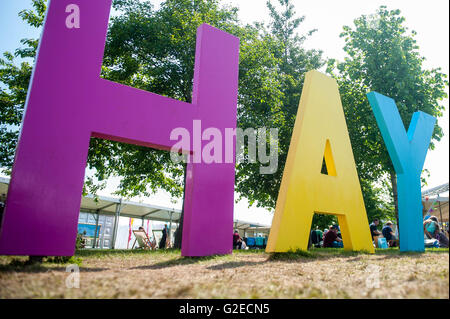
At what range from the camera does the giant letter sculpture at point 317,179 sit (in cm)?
711

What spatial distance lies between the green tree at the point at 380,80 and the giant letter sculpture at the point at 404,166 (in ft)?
13.8

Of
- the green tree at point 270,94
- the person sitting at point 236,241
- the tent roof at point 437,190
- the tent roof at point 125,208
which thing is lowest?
the person sitting at point 236,241

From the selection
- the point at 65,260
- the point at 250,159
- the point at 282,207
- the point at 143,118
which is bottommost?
the point at 65,260

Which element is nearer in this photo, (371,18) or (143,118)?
(143,118)

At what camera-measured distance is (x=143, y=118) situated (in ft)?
21.7

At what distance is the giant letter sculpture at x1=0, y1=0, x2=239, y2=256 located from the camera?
16.6ft

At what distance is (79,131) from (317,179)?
5.72 meters

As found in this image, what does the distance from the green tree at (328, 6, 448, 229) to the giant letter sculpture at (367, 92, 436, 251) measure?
421 cm

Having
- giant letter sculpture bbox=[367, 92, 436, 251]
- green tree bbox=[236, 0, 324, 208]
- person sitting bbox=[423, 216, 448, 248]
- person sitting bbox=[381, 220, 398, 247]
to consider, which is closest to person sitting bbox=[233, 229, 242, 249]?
green tree bbox=[236, 0, 324, 208]

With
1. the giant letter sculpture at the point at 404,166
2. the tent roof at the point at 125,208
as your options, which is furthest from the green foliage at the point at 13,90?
the giant letter sculpture at the point at 404,166

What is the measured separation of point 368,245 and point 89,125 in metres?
7.98

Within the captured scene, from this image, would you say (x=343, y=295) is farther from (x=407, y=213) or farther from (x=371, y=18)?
(x=371, y=18)

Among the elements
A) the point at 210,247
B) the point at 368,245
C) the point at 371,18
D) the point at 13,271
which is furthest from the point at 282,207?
the point at 371,18

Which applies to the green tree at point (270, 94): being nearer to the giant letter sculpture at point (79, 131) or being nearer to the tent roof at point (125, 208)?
the giant letter sculpture at point (79, 131)
